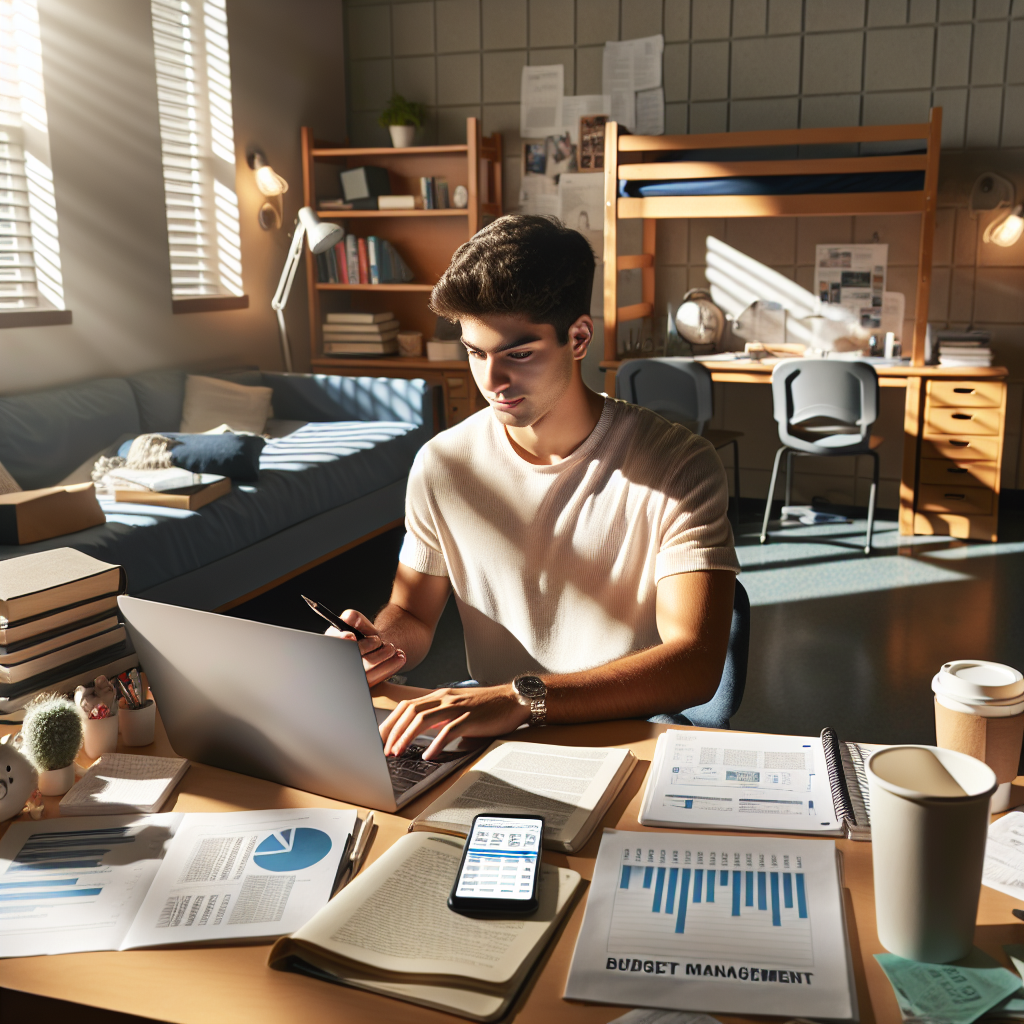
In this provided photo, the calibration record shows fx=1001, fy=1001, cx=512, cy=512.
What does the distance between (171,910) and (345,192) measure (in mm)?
5355

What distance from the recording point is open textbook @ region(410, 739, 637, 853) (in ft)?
3.32

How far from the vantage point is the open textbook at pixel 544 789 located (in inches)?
39.8

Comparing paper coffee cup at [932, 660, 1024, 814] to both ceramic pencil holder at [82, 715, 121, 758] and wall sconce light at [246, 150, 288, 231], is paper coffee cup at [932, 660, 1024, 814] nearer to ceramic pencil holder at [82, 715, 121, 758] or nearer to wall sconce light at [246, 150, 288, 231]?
ceramic pencil holder at [82, 715, 121, 758]

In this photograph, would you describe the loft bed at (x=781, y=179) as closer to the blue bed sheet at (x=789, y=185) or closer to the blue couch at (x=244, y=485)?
the blue bed sheet at (x=789, y=185)

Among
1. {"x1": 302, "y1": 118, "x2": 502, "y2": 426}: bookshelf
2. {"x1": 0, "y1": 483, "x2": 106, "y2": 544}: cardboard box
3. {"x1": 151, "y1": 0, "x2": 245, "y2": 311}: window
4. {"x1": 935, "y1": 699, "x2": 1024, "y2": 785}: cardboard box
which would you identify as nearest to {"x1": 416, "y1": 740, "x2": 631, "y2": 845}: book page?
{"x1": 935, "y1": 699, "x2": 1024, "y2": 785}: cardboard box

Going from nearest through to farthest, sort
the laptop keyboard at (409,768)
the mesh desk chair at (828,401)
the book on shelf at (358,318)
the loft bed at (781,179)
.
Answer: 1. the laptop keyboard at (409,768)
2. the mesh desk chair at (828,401)
3. the loft bed at (781,179)
4. the book on shelf at (358,318)

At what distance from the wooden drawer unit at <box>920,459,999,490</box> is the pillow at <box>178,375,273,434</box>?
3139 mm

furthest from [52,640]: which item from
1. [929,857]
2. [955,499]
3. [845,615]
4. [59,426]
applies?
[955,499]

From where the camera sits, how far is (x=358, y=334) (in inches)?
225

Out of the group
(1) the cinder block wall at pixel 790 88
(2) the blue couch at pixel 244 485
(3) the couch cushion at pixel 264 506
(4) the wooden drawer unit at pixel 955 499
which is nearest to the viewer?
(3) the couch cushion at pixel 264 506

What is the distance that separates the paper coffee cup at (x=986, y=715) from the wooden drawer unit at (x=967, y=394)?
3.90 meters

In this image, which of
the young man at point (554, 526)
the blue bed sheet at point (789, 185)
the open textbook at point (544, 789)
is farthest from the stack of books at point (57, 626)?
the blue bed sheet at point (789, 185)

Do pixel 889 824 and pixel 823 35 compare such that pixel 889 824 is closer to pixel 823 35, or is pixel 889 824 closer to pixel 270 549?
pixel 270 549

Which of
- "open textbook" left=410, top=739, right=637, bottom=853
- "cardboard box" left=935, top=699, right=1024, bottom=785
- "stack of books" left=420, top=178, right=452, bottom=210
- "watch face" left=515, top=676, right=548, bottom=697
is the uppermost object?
"stack of books" left=420, top=178, right=452, bottom=210
